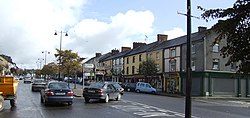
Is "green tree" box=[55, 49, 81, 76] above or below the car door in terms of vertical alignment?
above

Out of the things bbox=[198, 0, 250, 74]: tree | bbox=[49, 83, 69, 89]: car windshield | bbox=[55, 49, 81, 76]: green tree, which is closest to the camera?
bbox=[198, 0, 250, 74]: tree

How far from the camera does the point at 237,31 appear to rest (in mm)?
6137

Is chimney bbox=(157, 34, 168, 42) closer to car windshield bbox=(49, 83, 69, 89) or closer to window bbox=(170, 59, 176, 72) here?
window bbox=(170, 59, 176, 72)

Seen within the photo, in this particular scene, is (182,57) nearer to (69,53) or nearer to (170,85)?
(170,85)

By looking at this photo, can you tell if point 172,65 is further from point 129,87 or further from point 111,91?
point 111,91

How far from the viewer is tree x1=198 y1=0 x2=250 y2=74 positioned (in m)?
6.02

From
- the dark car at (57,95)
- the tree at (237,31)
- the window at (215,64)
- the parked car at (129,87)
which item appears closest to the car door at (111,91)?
the dark car at (57,95)

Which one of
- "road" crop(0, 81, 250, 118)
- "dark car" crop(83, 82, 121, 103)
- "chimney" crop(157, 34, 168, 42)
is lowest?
"road" crop(0, 81, 250, 118)

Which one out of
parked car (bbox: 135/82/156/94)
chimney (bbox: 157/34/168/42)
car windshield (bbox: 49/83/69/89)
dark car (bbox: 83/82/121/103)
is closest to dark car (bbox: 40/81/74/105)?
car windshield (bbox: 49/83/69/89)

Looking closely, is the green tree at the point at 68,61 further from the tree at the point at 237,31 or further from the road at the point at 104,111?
the tree at the point at 237,31

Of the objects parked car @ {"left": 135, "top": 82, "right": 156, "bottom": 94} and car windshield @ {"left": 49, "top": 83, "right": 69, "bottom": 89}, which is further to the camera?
parked car @ {"left": 135, "top": 82, "right": 156, "bottom": 94}

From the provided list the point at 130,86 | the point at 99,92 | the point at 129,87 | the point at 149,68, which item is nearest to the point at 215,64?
the point at 149,68

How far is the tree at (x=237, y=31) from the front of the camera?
19.8ft

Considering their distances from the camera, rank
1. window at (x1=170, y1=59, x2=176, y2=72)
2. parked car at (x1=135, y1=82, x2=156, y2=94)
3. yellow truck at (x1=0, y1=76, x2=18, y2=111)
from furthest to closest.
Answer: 1. window at (x1=170, y1=59, x2=176, y2=72)
2. parked car at (x1=135, y1=82, x2=156, y2=94)
3. yellow truck at (x1=0, y1=76, x2=18, y2=111)
